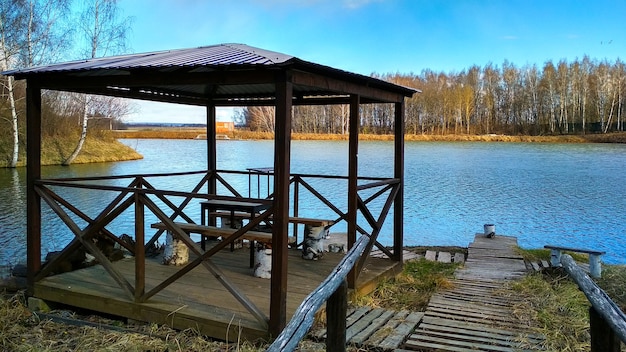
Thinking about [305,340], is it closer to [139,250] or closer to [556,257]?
[139,250]

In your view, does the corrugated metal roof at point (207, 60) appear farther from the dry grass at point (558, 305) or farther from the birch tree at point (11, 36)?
the birch tree at point (11, 36)

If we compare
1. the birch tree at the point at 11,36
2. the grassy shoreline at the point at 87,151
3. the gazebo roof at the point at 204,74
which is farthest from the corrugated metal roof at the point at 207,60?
the grassy shoreline at the point at 87,151

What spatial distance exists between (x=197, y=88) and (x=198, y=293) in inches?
118

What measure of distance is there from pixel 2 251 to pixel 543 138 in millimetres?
48487

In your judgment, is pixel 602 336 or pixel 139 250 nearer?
pixel 602 336

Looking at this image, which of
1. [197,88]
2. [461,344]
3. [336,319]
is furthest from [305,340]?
[197,88]

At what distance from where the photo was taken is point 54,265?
551 cm

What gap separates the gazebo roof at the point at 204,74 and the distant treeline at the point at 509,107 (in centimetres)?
4382

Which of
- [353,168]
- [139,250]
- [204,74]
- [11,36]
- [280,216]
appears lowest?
[139,250]

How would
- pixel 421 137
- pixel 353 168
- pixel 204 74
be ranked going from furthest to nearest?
pixel 421 137 < pixel 353 168 < pixel 204 74

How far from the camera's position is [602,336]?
2.39m

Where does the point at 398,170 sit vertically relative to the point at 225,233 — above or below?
above

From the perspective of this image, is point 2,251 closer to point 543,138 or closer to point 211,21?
point 211,21

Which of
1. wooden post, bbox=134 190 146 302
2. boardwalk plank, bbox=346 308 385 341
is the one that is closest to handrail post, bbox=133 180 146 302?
wooden post, bbox=134 190 146 302
